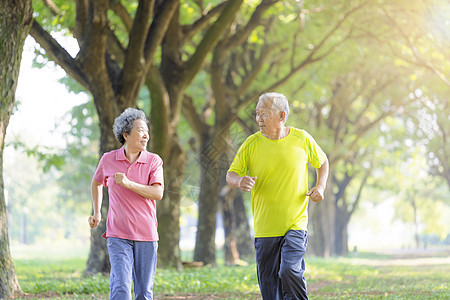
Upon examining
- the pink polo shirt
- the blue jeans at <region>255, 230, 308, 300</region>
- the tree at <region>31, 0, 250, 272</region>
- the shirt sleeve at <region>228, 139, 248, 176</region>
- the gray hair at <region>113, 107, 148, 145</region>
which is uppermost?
the tree at <region>31, 0, 250, 272</region>

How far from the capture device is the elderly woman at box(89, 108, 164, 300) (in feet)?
16.7

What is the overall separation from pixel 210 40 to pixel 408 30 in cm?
738

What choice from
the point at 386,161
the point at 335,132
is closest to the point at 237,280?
the point at 335,132

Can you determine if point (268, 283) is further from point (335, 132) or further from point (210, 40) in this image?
point (335, 132)

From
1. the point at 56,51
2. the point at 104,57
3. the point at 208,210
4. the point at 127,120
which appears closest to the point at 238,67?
the point at 208,210

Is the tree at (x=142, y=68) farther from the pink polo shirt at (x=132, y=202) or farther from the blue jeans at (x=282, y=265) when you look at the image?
the blue jeans at (x=282, y=265)

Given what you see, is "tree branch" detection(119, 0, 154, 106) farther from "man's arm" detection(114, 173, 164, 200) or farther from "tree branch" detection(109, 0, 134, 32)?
"man's arm" detection(114, 173, 164, 200)

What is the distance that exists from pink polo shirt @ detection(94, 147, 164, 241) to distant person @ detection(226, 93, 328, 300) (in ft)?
2.36

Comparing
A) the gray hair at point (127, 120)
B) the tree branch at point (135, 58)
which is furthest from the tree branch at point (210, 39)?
the gray hair at point (127, 120)

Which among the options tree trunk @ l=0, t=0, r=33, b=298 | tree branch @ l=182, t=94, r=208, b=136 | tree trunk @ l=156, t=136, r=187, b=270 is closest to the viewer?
tree trunk @ l=0, t=0, r=33, b=298

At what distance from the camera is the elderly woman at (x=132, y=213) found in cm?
509

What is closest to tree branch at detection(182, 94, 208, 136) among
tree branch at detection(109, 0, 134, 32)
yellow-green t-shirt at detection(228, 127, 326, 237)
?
tree branch at detection(109, 0, 134, 32)

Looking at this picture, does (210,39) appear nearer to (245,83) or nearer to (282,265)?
(245,83)

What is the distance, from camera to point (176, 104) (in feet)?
49.2
